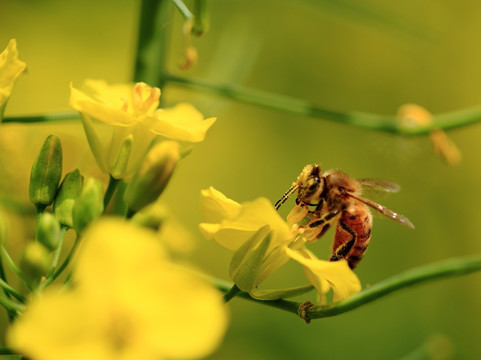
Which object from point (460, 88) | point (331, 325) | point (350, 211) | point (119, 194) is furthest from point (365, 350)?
point (460, 88)

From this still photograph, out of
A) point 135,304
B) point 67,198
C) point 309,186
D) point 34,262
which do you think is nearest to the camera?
point 135,304

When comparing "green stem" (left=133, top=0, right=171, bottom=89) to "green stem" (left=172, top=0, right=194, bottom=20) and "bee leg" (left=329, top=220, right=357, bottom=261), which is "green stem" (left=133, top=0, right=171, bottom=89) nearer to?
"green stem" (left=172, top=0, right=194, bottom=20)

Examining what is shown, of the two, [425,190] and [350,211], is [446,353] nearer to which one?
[350,211]

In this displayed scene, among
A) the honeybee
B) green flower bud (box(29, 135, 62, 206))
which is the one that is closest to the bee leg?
the honeybee

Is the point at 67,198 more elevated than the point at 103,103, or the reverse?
the point at 103,103

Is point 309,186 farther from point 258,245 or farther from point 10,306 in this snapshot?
point 10,306

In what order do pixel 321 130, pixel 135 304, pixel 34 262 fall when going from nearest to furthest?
pixel 135 304 → pixel 34 262 → pixel 321 130

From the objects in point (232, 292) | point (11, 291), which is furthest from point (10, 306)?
point (232, 292)
